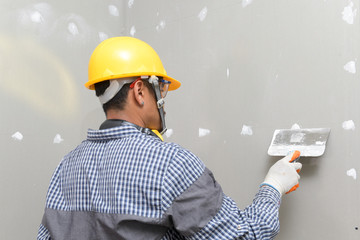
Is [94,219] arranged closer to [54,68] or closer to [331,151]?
[331,151]

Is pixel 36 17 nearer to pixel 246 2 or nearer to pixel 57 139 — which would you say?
pixel 57 139

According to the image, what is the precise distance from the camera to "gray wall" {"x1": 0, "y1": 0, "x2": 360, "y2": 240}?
4.62 ft

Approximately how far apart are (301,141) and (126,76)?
28.6 inches

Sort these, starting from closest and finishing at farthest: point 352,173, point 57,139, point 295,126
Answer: point 352,173 < point 295,126 < point 57,139

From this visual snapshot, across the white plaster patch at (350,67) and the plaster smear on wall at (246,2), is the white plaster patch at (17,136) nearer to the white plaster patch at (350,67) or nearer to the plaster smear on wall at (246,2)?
the plaster smear on wall at (246,2)

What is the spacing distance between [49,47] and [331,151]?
1.41 metres

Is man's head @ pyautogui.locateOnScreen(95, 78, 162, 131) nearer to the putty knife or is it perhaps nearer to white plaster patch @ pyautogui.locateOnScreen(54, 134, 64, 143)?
the putty knife

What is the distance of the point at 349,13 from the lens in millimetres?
1392

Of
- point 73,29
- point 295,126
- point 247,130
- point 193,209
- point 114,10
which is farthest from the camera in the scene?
point 114,10

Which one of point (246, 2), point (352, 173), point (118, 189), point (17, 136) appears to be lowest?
point (352, 173)

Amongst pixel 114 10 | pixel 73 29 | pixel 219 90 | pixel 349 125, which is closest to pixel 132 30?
pixel 114 10

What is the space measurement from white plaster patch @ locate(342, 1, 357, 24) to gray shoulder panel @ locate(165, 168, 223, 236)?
2.95ft

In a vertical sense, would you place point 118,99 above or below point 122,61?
below

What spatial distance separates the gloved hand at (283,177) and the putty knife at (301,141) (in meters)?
0.10
